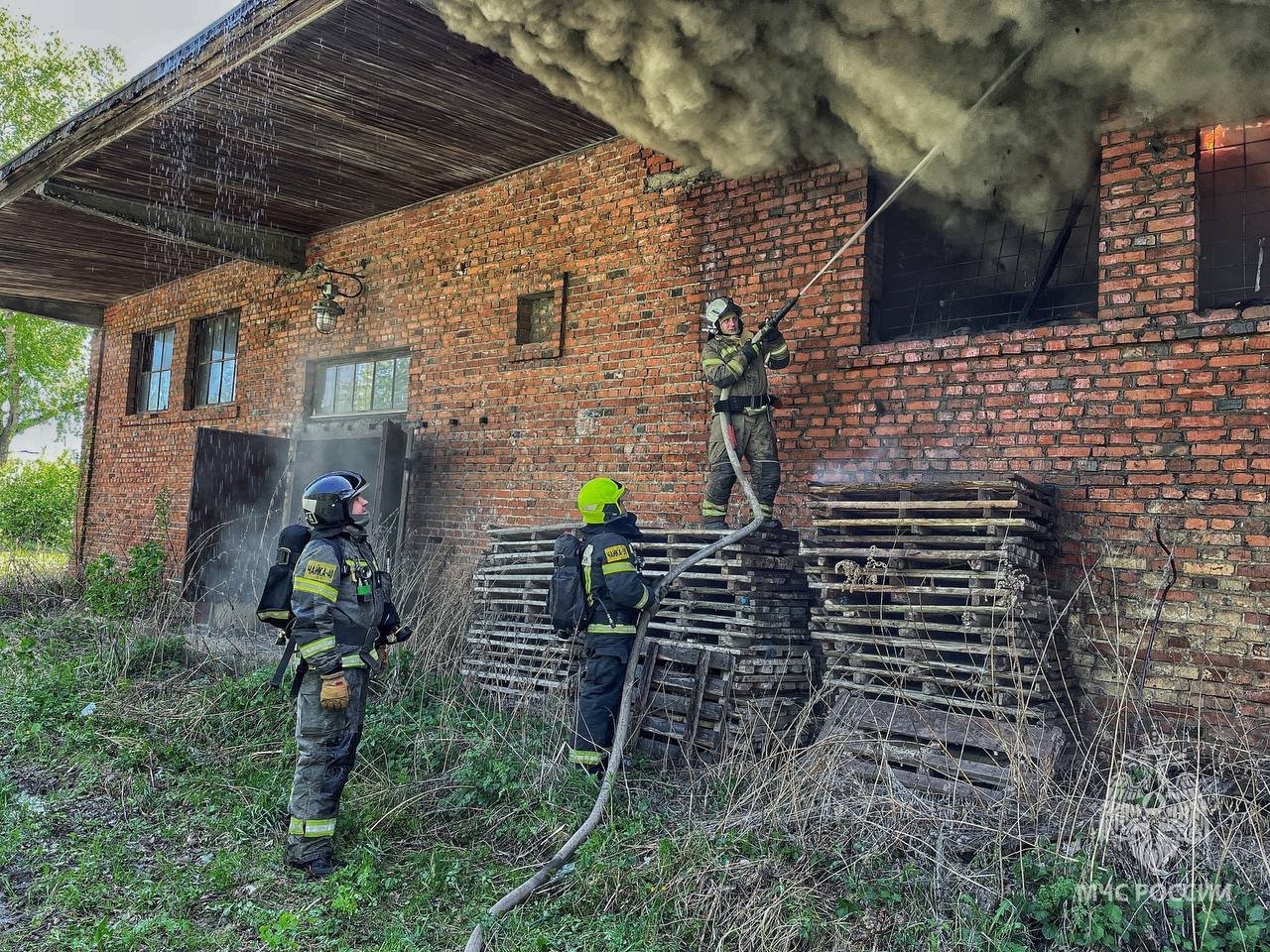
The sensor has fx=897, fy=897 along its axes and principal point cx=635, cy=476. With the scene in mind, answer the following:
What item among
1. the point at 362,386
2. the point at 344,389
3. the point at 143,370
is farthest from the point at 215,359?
the point at 362,386

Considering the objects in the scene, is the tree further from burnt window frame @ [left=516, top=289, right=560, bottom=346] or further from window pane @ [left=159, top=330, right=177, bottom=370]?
burnt window frame @ [left=516, top=289, right=560, bottom=346]

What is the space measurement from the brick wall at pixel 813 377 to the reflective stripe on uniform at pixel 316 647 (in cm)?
333

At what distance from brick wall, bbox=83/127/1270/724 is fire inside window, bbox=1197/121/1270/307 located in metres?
0.28

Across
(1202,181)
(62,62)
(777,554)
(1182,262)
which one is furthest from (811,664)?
(62,62)

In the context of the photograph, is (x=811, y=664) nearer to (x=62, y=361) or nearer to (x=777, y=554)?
(x=777, y=554)

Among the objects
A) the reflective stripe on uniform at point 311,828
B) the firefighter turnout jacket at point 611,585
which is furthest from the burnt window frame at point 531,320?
the reflective stripe on uniform at point 311,828

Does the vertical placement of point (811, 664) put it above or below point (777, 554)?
below

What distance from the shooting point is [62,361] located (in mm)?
24109

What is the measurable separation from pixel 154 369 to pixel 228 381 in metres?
2.73

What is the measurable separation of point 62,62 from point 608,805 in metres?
24.7

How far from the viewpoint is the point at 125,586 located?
9008mm

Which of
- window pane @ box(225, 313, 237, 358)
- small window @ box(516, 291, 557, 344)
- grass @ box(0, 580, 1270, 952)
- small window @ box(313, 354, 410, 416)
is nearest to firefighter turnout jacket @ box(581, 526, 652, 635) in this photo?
grass @ box(0, 580, 1270, 952)

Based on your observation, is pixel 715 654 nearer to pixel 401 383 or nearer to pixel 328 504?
pixel 328 504

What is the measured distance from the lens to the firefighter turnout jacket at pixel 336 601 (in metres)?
4.47
